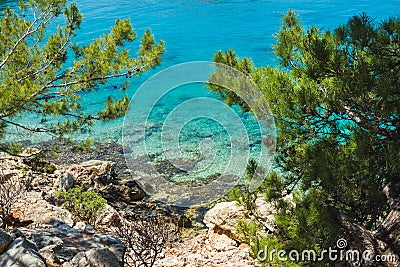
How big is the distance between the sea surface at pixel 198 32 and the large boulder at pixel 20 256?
6.00 metres

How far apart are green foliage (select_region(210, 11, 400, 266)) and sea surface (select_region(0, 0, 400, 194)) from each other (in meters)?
5.86

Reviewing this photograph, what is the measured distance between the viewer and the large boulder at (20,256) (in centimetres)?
Answer: 358

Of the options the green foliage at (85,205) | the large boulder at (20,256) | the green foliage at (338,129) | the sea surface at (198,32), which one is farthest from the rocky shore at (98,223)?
the sea surface at (198,32)

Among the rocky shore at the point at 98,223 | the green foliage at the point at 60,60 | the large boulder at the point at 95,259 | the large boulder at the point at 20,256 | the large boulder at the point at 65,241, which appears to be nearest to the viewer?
the large boulder at the point at 20,256

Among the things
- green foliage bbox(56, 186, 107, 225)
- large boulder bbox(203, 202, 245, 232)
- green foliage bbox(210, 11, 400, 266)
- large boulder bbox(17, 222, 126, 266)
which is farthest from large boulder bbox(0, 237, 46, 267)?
large boulder bbox(203, 202, 245, 232)

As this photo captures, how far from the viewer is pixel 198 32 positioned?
22.6m

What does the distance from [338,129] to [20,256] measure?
313 centimetres

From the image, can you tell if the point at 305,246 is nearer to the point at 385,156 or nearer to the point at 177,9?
the point at 385,156

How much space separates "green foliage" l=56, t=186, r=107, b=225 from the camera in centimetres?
670

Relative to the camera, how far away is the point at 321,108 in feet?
11.6

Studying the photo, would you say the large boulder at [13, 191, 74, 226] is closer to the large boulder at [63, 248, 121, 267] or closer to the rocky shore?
the rocky shore

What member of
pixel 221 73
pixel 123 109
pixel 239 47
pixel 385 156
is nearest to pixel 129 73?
pixel 123 109

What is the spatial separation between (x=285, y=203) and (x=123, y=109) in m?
2.63

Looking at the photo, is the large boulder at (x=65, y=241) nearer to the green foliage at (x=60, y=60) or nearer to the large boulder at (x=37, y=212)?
the large boulder at (x=37, y=212)
